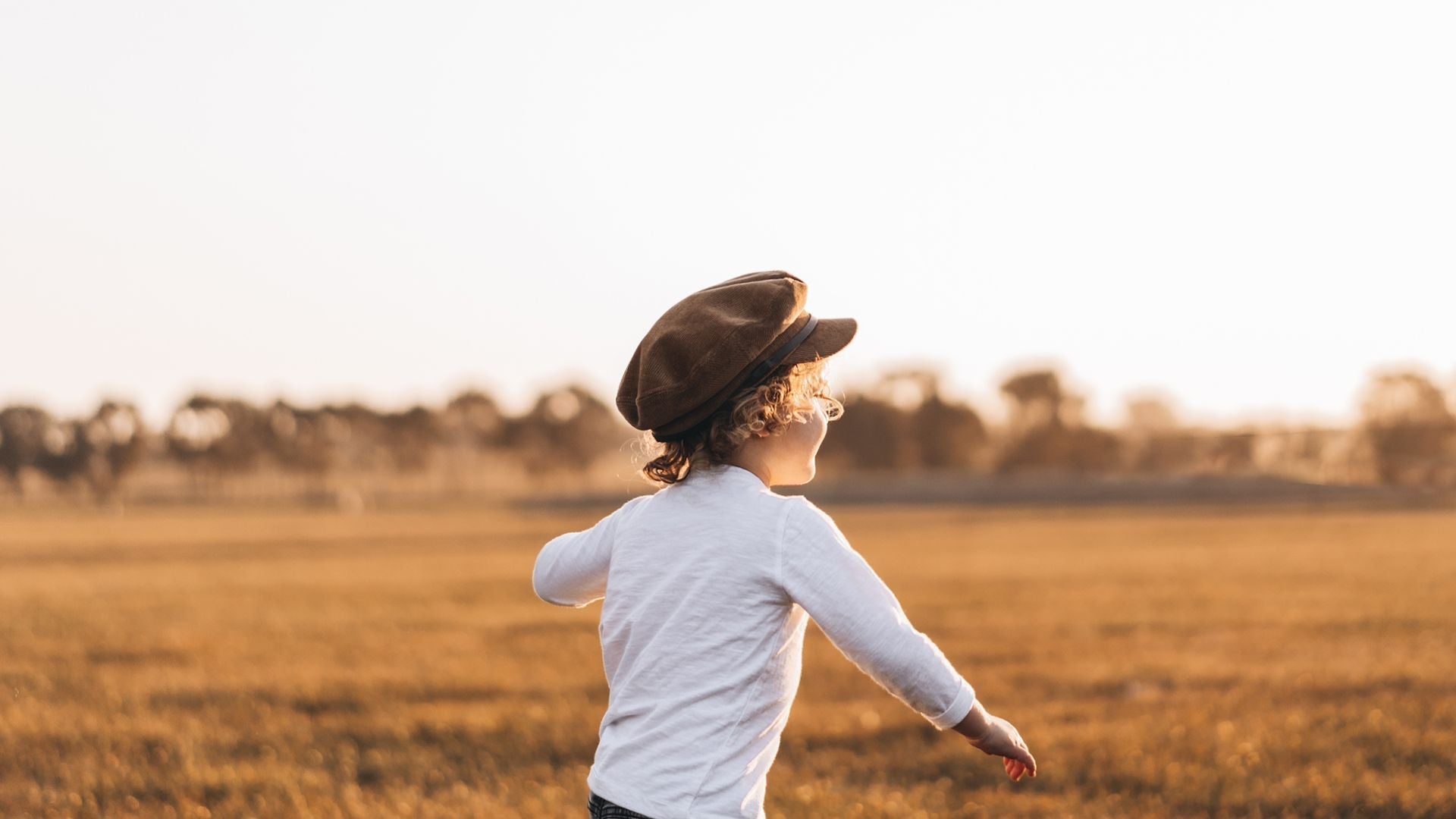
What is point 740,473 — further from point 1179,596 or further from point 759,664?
point 1179,596

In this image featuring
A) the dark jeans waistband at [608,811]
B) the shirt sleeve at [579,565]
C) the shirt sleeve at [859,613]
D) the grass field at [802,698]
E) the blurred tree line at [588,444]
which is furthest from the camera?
the blurred tree line at [588,444]

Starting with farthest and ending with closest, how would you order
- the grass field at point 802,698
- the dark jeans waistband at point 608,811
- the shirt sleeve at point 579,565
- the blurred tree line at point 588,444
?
the blurred tree line at point 588,444 < the grass field at point 802,698 < the shirt sleeve at point 579,565 < the dark jeans waistband at point 608,811

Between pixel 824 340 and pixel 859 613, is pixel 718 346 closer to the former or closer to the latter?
pixel 824 340

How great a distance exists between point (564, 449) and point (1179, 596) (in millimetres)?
105777

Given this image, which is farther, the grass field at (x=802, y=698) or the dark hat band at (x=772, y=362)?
the grass field at (x=802, y=698)

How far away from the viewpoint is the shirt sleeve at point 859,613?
238 centimetres

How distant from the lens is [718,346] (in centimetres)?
246

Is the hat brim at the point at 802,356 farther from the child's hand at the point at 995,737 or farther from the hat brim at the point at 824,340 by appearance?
the child's hand at the point at 995,737

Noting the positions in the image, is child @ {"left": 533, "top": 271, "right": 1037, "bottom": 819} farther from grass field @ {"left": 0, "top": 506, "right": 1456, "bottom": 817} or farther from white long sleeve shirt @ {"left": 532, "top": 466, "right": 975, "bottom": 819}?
grass field @ {"left": 0, "top": 506, "right": 1456, "bottom": 817}

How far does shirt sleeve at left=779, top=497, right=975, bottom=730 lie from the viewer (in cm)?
238

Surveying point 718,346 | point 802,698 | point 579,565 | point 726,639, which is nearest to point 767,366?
point 718,346

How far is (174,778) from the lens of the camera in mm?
6152

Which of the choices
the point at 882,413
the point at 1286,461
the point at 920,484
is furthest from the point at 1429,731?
the point at 882,413

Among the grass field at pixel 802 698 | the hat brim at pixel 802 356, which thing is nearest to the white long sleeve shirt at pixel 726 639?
the hat brim at pixel 802 356
